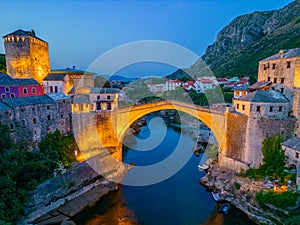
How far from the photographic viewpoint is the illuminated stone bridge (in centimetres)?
1895

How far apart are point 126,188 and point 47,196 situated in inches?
259

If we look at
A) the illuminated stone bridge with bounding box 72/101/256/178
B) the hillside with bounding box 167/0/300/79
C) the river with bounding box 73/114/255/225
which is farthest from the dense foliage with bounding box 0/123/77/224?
the hillside with bounding box 167/0/300/79

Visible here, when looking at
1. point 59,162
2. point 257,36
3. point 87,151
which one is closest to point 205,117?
point 87,151

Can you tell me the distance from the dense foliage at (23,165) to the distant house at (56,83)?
23.4ft

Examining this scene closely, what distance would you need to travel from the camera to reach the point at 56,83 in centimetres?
2327

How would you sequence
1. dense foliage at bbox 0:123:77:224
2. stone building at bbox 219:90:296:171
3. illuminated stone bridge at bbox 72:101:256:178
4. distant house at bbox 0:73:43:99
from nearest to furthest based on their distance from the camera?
dense foliage at bbox 0:123:77:224, stone building at bbox 219:90:296:171, distant house at bbox 0:73:43:99, illuminated stone bridge at bbox 72:101:256:178

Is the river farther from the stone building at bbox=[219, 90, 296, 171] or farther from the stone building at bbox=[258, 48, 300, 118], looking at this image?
the stone building at bbox=[258, 48, 300, 118]

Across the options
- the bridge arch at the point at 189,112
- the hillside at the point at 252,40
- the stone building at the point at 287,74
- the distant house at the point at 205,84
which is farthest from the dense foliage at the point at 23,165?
the hillside at the point at 252,40

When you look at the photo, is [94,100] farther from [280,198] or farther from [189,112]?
[280,198]

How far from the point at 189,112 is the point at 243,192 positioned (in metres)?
9.74

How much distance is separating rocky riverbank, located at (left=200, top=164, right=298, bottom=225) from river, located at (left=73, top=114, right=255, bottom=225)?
63 centimetres

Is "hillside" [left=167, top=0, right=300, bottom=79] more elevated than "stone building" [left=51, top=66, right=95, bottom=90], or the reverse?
"hillside" [left=167, top=0, right=300, bottom=79]

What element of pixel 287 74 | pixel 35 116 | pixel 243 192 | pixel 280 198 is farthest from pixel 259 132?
pixel 35 116

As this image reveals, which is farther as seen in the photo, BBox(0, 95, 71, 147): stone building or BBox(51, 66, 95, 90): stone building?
BBox(51, 66, 95, 90): stone building
